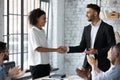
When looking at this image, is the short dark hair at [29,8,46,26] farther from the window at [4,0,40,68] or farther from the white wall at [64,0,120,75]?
the white wall at [64,0,120,75]

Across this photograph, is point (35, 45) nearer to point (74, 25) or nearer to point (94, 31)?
point (94, 31)

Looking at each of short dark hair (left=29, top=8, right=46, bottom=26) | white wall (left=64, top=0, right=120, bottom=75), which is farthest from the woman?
white wall (left=64, top=0, right=120, bottom=75)

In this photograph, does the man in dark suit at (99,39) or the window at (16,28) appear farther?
the window at (16,28)

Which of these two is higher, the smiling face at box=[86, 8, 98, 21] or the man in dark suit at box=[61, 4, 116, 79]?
the smiling face at box=[86, 8, 98, 21]

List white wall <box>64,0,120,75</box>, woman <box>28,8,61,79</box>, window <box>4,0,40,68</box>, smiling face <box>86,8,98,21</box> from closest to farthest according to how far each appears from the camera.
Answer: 1. woman <box>28,8,61,79</box>
2. smiling face <box>86,8,98,21</box>
3. window <box>4,0,40,68</box>
4. white wall <box>64,0,120,75</box>

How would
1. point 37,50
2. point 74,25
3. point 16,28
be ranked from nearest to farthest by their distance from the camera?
point 37,50 → point 16,28 → point 74,25

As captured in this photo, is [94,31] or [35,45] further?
[94,31]

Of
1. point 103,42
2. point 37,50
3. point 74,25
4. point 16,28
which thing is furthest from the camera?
point 74,25

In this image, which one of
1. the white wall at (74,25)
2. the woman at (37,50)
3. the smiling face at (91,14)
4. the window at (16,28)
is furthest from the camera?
the white wall at (74,25)

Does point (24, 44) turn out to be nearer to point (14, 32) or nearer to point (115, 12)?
point (14, 32)

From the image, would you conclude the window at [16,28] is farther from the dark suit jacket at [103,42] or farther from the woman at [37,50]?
the dark suit jacket at [103,42]

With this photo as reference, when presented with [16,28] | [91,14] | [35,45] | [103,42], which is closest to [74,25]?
[16,28]

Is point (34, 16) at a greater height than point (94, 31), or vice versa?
point (34, 16)

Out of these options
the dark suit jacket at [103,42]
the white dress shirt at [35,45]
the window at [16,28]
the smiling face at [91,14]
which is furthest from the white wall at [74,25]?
the white dress shirt at [35,45]
